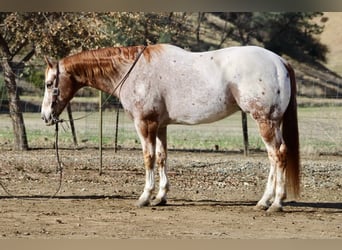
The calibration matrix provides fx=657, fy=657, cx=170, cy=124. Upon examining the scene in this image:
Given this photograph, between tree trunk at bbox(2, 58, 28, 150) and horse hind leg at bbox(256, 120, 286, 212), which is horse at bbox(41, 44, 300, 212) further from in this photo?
tree trunk at bbox(2, 58, 28, 150)

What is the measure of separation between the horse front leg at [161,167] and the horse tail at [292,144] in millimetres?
1379

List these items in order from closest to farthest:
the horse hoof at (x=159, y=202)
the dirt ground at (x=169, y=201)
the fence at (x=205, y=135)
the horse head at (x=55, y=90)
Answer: the dirt ground at (x=169, y=201) < the horse hoof at (x=159, y=202) < the horse head at (x=55, y=90) < the fence at (x=205, y=135)

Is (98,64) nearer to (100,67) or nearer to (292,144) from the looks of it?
(100,67)

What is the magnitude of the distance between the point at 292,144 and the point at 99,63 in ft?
7.75

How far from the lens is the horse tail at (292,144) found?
7105 mm

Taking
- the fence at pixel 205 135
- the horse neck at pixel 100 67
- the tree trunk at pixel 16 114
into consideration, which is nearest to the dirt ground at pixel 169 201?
the tree trunk at pixel 16 114

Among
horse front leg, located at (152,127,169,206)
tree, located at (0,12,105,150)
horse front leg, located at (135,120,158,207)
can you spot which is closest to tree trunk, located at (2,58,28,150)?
tree, located at (0,12,105,150)

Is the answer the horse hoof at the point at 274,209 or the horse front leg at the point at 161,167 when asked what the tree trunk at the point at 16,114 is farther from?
the horse hoof at the point at 274,209

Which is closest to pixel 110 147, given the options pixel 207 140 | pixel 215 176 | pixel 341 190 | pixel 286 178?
pixel 207 140

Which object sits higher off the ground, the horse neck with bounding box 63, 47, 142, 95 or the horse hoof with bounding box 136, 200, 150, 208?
the horse neck with bounding box 63, 47, 142, 95

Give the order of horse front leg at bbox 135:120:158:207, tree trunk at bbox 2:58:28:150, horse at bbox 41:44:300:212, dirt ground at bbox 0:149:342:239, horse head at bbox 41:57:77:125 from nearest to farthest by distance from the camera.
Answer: dirt ground at bbox 0:149:342:239 → horse at bbox 41:44:300:212 → horse front leg at bbox 135:120:158:207 → horse head at bbox 41:57:77:125 → tree trunk at bbox 2:58:28:150

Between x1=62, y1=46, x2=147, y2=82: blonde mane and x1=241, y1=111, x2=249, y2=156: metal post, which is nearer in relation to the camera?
x1=62, y1=46, x2=147, y2=82: blonde mane

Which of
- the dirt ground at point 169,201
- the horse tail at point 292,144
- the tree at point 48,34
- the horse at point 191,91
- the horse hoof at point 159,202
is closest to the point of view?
the dirt ground at point 169,201

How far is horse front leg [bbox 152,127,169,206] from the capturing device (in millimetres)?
7430
